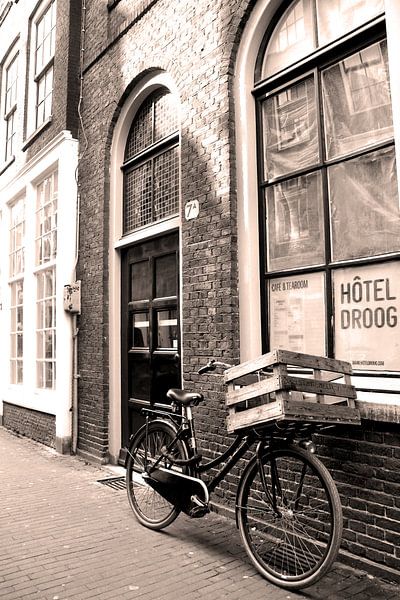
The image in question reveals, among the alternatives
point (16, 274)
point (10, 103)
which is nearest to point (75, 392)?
point (16, 274)

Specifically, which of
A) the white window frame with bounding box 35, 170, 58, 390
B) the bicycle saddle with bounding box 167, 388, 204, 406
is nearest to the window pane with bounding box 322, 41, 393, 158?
the bicycle saddle with bounding box 167, 388, 204, 406

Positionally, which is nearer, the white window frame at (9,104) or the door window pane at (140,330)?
the door window pane at (140,330)

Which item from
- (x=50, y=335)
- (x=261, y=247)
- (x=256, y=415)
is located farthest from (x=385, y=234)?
(x=50, y=335)

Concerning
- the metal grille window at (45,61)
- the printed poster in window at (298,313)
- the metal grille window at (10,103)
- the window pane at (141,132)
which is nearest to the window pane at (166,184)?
the window pane at (141,132)

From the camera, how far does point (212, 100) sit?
15.4 feet

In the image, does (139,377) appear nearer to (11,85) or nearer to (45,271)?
(45,271)

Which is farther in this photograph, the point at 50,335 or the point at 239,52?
the point at 50,335

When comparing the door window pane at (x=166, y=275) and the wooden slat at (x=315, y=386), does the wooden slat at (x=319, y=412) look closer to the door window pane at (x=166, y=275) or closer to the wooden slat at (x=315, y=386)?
the wooden slat at (x=315, y=386)

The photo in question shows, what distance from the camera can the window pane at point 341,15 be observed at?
11.7 feet

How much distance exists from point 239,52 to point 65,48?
13.2ft

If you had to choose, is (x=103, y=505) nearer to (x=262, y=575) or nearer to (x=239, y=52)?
(x=262, y=575)

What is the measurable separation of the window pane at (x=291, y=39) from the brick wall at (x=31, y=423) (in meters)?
5.55

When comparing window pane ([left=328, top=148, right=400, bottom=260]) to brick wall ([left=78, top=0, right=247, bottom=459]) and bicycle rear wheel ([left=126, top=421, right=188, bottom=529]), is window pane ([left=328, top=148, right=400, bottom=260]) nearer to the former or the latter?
brick wall ([left=78, top=0, right=247, bottom=459])

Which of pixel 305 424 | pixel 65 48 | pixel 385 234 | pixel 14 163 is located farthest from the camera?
pixel 14 163
